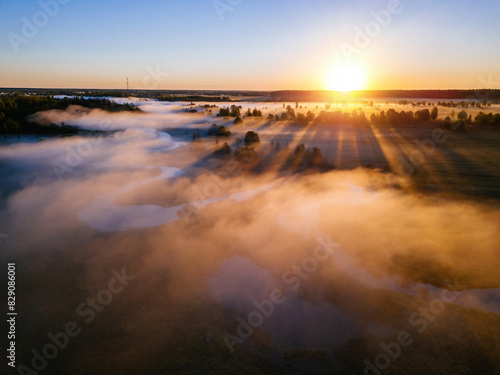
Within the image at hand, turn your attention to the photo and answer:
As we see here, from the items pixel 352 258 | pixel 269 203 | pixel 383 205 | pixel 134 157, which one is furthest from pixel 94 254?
pixel 134 157

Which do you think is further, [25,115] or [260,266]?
[25,115]

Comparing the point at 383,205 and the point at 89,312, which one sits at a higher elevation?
the point at 383,205

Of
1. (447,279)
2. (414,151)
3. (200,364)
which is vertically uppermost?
(414,151)

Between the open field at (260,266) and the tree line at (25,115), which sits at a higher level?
the tree line at (25,115)

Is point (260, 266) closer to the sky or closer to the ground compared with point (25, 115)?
closer to the ground

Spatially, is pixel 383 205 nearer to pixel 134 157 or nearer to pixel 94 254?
pixel 94 254

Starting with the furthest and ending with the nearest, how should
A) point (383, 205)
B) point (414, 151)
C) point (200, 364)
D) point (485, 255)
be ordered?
point (414, 151) < point (383, 205) < point (485, 255) < point (200, 364)

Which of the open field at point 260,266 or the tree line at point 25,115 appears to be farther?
the tree line at point 25,115

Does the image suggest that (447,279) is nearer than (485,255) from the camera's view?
Yes

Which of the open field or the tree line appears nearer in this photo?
the open field

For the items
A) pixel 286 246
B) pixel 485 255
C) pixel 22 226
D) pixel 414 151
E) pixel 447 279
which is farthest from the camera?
pixel 414 151

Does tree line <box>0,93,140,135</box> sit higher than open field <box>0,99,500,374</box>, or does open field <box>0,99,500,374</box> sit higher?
tree line <box>0,93,140,135</box>
